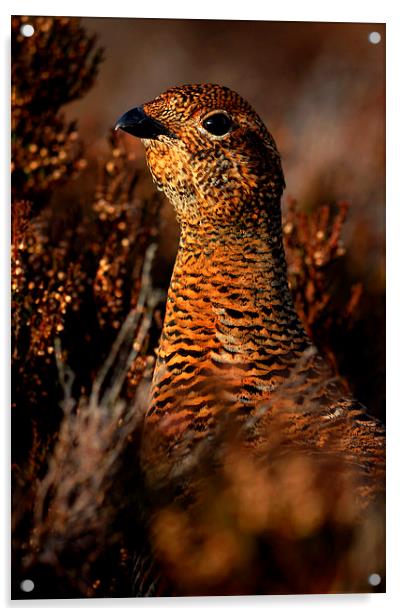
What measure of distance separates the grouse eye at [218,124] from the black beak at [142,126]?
10cm

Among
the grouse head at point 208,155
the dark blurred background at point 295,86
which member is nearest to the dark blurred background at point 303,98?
the dark blurred background at point 295,86

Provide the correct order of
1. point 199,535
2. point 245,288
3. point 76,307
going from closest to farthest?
point 199,535
point 245,288
point 76,307

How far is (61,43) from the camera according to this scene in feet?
8.20

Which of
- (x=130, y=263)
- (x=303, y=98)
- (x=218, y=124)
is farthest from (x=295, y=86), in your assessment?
(x=130, y=263)

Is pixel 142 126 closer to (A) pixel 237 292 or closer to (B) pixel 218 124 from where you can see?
(B) pixel 218 124

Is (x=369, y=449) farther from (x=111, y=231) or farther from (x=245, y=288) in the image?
(x=111, y=231)

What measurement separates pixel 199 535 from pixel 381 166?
50.5 inches

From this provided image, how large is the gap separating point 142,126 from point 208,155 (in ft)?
0.63

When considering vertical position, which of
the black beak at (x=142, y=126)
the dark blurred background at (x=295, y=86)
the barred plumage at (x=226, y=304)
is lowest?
the barred plumage at (x=226, y=304)

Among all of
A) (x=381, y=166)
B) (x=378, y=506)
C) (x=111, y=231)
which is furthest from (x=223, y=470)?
(x=381, y=166)

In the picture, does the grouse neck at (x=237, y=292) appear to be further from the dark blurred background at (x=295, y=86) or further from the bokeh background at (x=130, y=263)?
the dark blurred background at (x=295, y=86)

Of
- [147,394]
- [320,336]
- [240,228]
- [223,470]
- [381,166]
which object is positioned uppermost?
[381,166]

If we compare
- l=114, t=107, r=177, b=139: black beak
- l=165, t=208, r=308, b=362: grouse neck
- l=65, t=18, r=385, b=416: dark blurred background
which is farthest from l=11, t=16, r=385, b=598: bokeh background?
l=114, t=107, r=177, b=139: black beak

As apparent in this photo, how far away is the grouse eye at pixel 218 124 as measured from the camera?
2203 millimetres
